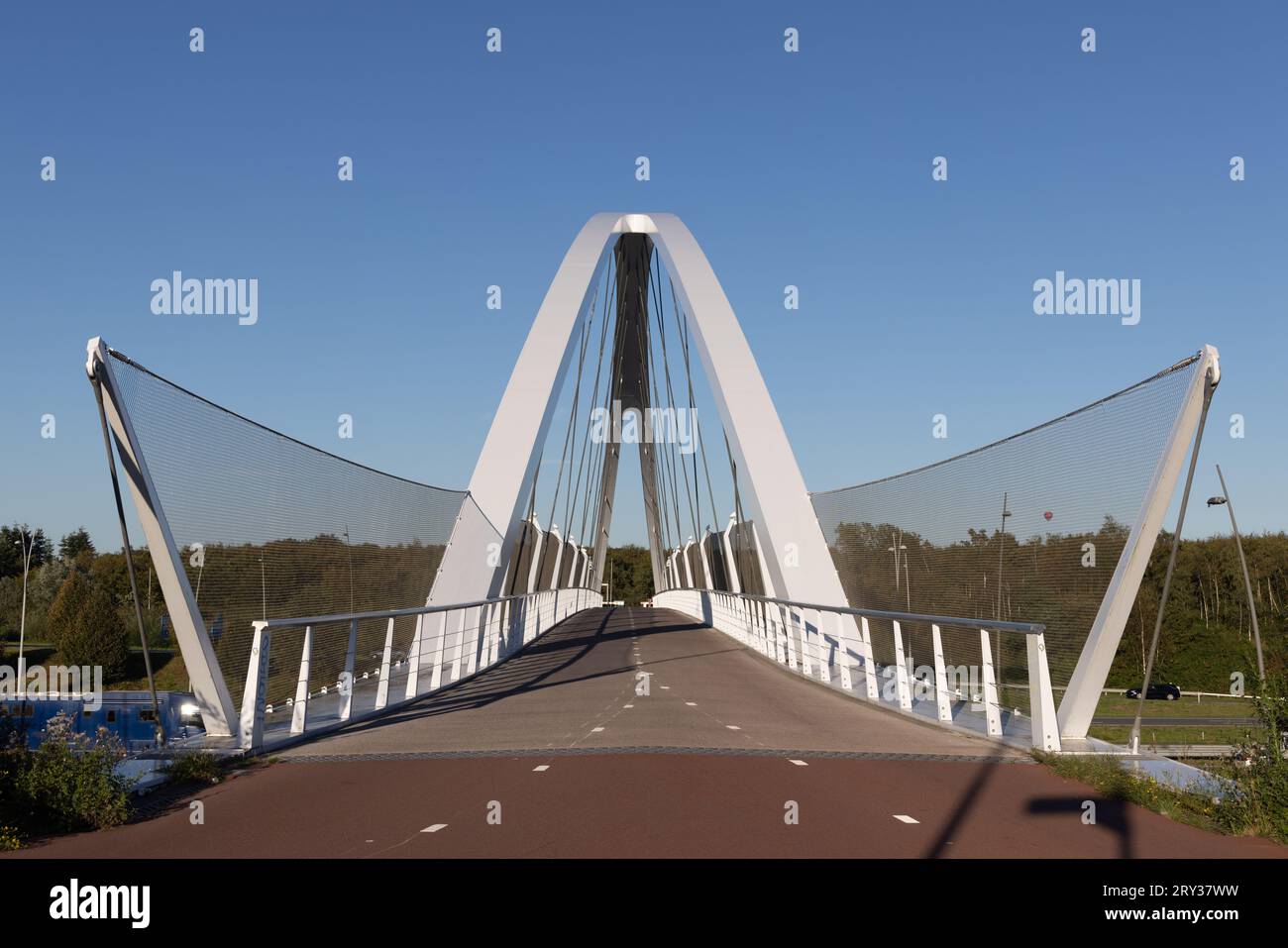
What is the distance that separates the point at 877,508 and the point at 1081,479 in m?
8.28

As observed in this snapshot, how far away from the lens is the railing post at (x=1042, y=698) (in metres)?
9.73

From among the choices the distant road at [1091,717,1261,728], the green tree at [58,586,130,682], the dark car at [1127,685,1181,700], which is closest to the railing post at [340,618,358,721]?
the distant road at [1091,717,1261,728]

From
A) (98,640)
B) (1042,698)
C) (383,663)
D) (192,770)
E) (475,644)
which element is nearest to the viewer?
(192,770)

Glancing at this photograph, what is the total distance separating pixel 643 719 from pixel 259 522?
4.52 m

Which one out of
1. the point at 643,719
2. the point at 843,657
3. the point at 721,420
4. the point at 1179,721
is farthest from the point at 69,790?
the point at 1179,721

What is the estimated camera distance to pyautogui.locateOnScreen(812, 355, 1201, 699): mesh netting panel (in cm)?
965

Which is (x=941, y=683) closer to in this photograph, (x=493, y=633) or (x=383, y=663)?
(x=383, y=663)

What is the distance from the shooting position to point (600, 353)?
43312 mm

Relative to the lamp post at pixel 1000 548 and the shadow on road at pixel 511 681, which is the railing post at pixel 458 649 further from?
the lamp post at pixel 1000 548

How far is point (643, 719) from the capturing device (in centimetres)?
1261

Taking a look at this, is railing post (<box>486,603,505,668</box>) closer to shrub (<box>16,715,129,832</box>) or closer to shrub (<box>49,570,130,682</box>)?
shrub (<box>16,715,129,832</box>)

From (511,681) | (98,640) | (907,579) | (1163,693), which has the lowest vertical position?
(1163,693)
